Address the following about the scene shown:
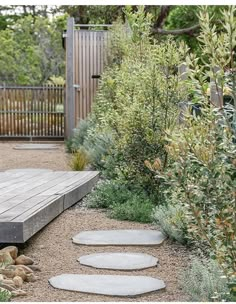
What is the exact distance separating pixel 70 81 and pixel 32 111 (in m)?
2.44

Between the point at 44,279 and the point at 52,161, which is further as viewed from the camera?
the point at 52,161

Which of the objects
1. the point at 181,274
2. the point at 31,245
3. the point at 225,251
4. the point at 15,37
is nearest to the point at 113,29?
the point at 31,245

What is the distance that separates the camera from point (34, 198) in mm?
5395

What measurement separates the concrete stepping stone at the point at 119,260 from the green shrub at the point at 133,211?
1.14m

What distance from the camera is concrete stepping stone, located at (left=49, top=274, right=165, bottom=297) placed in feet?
11.9

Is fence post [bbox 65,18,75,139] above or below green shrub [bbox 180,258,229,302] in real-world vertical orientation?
above

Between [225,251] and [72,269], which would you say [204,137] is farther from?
[72,269]

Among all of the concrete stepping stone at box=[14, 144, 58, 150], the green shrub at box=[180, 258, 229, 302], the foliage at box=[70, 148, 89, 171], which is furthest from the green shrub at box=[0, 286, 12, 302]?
the concrete stepping stone at box=[14, 144, 58, 150]

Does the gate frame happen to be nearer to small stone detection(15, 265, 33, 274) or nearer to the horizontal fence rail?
the horizontal fence rail

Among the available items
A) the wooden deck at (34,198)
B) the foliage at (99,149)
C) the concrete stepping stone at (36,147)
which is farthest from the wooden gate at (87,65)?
the wooden deck at (34,198)

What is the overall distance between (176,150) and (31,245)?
2.23 m

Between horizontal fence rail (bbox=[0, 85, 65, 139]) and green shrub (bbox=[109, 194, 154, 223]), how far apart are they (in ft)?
32.8

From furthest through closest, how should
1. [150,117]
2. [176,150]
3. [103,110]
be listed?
[103,110] → [150,117] → [176,150]

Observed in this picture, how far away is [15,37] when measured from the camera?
2539cm
